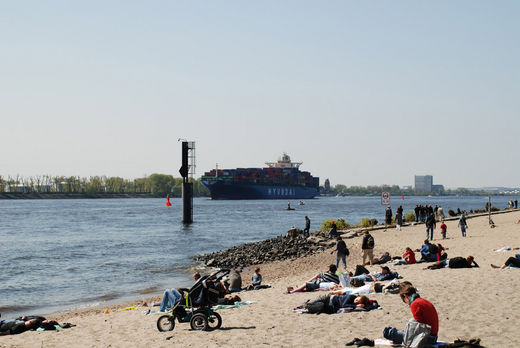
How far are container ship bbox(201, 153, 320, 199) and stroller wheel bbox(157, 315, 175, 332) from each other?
509 feet

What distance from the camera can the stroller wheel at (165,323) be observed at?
11055 mm

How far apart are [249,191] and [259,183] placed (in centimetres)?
515

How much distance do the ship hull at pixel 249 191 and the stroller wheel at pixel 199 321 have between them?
511 feet

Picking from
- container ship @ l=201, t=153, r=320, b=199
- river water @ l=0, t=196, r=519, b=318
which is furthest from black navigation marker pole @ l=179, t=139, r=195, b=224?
container ship @ l=201, t=153, r=320, b=199

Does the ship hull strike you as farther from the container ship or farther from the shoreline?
the shoreline

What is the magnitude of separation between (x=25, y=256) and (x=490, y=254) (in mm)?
27733

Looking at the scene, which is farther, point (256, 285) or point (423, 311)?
point (256, 285)

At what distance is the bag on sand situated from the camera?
8312mm

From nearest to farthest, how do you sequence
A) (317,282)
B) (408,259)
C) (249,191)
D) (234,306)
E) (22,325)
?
(22,325), (234,306), (317,282), (408,259), (249,191)

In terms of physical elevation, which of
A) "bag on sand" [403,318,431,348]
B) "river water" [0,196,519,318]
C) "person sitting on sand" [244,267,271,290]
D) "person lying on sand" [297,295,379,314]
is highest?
"bag on sand" [403,318,431,348]

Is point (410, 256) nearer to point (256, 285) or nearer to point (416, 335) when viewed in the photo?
point (256, 285)

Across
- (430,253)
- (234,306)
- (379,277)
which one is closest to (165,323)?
(234,306)

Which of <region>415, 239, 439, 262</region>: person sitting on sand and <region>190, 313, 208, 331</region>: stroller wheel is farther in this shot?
<region>415, 239, 439, 262</region>: person sitting on sand

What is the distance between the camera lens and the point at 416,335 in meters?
8.42
